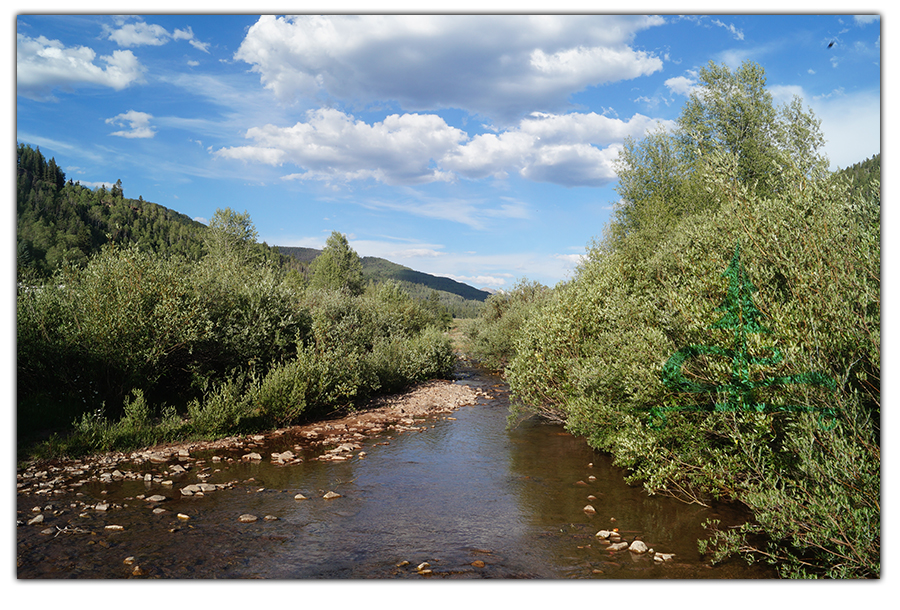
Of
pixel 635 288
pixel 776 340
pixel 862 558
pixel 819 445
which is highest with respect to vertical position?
pixel 635 288

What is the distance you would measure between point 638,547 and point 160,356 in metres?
15.6

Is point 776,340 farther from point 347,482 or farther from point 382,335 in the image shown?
point 382,335

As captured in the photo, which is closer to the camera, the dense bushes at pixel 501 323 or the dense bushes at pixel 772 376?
the dense bushes at pixel 772 376

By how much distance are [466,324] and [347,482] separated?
37208 millimetres

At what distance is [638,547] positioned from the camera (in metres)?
8.62

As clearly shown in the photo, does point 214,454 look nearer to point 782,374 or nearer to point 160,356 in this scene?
point 160,356

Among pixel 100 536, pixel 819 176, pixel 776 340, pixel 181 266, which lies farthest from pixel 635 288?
pixel 181 266

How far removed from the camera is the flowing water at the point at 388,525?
25.3 ft

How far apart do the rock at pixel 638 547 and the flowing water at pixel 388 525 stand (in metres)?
0.15

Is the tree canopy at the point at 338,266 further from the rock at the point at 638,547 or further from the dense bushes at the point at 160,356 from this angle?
the rock at the point at 638,547

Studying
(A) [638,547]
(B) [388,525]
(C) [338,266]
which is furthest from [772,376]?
(C) [338,266]

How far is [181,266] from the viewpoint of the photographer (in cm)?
1947

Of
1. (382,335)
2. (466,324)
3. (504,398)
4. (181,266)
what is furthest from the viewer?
(466,324)

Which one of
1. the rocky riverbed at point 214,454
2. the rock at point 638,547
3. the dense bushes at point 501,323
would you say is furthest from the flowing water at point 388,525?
the dense bushes at point 501,323
